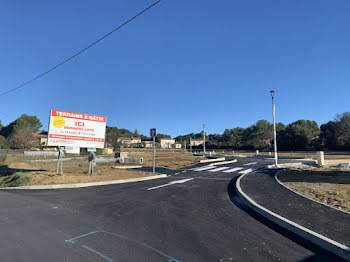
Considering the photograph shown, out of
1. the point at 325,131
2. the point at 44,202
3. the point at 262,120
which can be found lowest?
the point at 44,202

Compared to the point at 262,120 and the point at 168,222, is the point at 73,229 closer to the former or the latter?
the point at 168,222

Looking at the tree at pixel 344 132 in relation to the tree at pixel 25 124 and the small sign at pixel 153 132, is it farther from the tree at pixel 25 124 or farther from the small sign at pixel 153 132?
the tree at pixel 25 124

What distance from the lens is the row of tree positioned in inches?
2391

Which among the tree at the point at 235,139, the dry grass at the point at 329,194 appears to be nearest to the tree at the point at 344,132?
the tree at the point at 235,139

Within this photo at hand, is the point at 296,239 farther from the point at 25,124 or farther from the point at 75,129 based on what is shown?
the point at 25,124

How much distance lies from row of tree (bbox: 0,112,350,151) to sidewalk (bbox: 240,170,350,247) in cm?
6424

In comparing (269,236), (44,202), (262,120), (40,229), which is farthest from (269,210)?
(262,120)

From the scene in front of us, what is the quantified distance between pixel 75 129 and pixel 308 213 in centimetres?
1408

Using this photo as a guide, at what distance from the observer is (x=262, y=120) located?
296ft

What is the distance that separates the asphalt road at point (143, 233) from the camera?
3.77 metres

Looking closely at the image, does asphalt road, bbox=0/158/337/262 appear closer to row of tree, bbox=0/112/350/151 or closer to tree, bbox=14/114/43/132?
row of tree, bbox=0/112/350/151

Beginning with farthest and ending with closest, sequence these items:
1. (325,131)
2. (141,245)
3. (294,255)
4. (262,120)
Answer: (262,120)
(325,131)
(141,245)
(294,255)

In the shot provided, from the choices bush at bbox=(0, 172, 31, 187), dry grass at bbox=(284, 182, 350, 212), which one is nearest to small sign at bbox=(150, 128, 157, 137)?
bush at bbox=(0, 172, 31, 187)

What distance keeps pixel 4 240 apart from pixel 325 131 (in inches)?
2982
